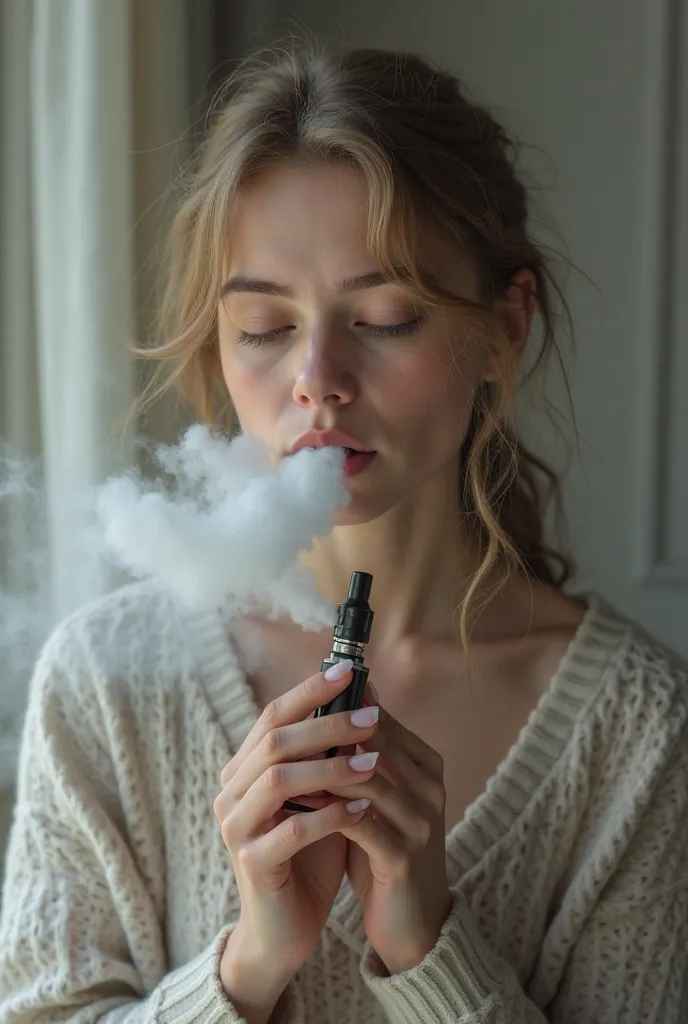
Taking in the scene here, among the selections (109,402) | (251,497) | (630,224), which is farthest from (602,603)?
(630,224)

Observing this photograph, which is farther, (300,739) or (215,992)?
(215,992)

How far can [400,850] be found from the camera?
953 millimetres

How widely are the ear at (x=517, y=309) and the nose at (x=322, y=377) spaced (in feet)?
0.79

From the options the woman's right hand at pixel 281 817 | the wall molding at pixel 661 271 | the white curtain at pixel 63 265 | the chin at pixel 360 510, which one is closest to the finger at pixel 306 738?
the woman's right hand at pixel 281 817

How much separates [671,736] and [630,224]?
3.48 ft

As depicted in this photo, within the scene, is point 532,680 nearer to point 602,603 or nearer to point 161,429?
point 602,603

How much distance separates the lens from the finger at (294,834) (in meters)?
0.88

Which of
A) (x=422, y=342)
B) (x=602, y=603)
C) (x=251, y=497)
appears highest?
(x=422, y=342)

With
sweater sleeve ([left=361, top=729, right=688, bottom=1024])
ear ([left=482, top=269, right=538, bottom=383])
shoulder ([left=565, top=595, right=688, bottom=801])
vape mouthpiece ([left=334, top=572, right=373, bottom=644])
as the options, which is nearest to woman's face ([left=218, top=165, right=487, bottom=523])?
ear ([left=482, top=269, right=538, bottom=383])

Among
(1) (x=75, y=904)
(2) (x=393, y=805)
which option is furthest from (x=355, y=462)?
(1) (x=75, y=904)

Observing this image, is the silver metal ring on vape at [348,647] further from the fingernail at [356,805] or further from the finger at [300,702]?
the fingernail at [356,805]

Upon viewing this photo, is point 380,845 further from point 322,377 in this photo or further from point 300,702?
point 322,377

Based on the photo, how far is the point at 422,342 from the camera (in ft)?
3.62

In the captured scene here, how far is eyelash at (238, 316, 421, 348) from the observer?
1090 mm
